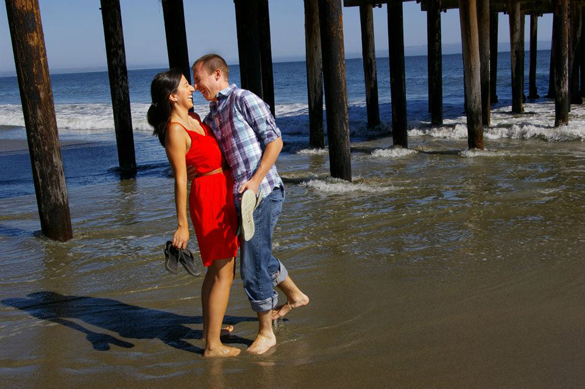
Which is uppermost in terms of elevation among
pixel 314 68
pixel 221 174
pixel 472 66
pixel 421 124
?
pixel 314 68

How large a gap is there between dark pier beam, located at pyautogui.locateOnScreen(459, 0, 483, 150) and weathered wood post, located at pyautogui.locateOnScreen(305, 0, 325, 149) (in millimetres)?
2220

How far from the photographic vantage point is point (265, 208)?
3.20 metres

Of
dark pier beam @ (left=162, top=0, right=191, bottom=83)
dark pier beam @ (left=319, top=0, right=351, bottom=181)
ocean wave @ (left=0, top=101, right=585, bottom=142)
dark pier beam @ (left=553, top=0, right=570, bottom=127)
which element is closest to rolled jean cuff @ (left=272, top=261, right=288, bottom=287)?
dark pier beam @ (left=319, top=0, right=351, bottom=181)

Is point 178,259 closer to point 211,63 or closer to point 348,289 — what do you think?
point 211,63

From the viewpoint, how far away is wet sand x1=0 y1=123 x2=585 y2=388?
3.03 meters

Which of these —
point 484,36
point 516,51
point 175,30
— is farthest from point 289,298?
point 516,51

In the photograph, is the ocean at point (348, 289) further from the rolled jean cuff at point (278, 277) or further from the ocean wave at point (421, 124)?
the ocean wave at point (421, 124)

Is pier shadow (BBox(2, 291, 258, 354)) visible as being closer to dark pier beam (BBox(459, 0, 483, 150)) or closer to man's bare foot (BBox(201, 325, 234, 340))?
man's bare foot (BBox(201, 325, 234, 340))

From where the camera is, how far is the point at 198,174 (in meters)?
3.17

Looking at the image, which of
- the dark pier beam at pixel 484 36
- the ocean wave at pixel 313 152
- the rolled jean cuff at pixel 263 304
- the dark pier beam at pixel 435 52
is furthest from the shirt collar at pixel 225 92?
the dark pier beam at pixel 435 52

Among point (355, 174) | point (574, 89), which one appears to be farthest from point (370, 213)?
point (574, 89)

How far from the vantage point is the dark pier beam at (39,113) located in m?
5.19

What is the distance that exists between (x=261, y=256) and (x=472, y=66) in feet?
22.3

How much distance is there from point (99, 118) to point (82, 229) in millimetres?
16667
